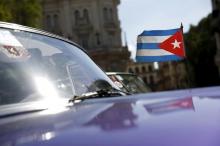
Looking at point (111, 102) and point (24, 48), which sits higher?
point (24, 48)

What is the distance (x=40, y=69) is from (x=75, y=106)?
0.52m

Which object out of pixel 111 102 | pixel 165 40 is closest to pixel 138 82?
pixel 165 40

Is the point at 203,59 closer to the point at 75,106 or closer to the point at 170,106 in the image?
the point at 75,106

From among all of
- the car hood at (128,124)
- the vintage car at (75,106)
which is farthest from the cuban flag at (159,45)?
the car hood at (128,124)

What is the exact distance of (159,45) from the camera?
9141mm

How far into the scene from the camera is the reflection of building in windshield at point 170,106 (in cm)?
179

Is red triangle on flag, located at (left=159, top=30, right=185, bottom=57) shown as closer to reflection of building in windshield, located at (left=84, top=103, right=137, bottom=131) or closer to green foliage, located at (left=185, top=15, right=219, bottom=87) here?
reflection of building in windshield, located at (left=84, top=103, right=137, bottom=131)

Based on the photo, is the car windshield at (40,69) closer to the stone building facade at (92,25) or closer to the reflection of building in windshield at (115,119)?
the reflection of building in windshield at (115,119)

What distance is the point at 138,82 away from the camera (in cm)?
891

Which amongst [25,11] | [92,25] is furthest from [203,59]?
[25,11]

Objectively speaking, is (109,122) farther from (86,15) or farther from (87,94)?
(86,15)

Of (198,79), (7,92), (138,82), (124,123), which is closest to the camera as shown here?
(124,123)

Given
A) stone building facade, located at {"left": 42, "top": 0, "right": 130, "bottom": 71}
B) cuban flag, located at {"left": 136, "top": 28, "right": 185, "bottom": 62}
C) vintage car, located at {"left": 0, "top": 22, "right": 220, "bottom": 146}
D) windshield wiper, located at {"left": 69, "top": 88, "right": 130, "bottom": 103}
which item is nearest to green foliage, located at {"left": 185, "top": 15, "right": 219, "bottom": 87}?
stone building facade, located at {"left": 42, "top": 0, "right": 130, "bottom": 71}

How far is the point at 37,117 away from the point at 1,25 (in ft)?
3.11
